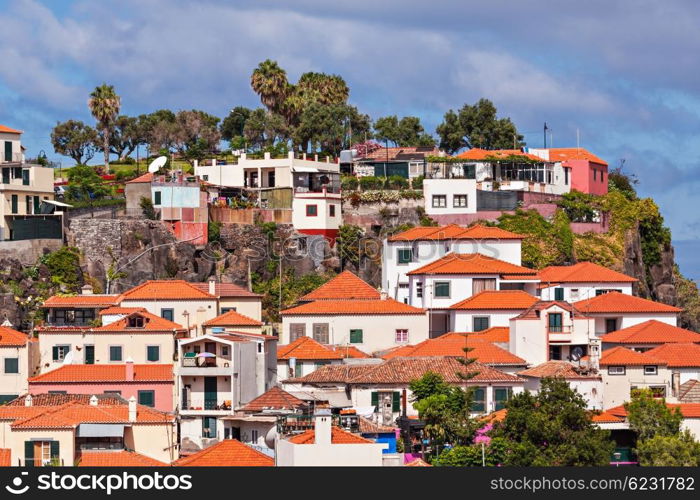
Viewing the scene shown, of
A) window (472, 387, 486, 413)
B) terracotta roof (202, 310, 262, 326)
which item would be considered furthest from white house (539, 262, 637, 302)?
window (472, 387, 486, 413)

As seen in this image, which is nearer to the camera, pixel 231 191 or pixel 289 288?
pixel 289 288

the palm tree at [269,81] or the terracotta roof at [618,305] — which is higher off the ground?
the palm tree at [269,81]

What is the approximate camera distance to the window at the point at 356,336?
109062 mm

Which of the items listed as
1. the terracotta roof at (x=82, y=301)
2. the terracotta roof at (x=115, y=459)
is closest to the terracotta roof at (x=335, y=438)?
the terracotta roof at (x=115, y=459)

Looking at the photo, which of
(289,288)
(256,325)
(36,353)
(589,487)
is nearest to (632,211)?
(289,288)

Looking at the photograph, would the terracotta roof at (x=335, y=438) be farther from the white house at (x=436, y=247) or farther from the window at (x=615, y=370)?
the white house at (x=436, y=247)

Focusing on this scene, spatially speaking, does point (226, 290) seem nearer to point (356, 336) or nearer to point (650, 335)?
point (356, 336)

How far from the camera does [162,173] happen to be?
127688 mm

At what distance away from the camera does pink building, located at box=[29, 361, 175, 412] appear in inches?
3807

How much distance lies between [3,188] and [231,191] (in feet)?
51.2

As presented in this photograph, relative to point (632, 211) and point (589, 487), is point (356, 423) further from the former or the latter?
point (632, 211)

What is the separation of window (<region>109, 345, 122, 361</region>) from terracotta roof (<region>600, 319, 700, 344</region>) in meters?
23.6

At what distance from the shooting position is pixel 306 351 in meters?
103

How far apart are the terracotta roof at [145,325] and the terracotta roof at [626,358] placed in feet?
64.8
